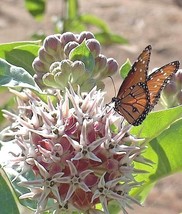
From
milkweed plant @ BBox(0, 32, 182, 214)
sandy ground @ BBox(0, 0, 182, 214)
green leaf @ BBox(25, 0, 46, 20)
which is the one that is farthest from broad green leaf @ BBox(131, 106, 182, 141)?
sandy ground @ BBox(0, 0, 182, 214)

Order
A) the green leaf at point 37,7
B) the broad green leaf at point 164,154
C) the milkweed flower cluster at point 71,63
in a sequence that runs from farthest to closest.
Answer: the green leaf at point 37,7 < the broad green leaf at point 164,154 < the milkweed flower cluster at point 71,63

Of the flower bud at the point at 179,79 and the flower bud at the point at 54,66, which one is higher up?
the flower bud at the point at 54,66

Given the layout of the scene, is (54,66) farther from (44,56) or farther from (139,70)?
(139,70)

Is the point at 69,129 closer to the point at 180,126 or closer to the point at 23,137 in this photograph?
the point at 23,137

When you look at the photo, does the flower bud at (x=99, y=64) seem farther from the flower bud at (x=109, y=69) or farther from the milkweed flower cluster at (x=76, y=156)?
the milkweed flower cluster at (x=76, y=156)

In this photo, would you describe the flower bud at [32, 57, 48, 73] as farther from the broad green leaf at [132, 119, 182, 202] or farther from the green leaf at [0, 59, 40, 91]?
the broad green leaf at [132, 119, 182, 202]

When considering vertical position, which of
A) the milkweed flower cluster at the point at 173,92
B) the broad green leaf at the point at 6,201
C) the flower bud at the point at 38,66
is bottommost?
the broad green leaf at the point at 6,201

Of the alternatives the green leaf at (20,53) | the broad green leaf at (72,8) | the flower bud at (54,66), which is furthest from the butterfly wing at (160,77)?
the broad green leaf at (72,8)
